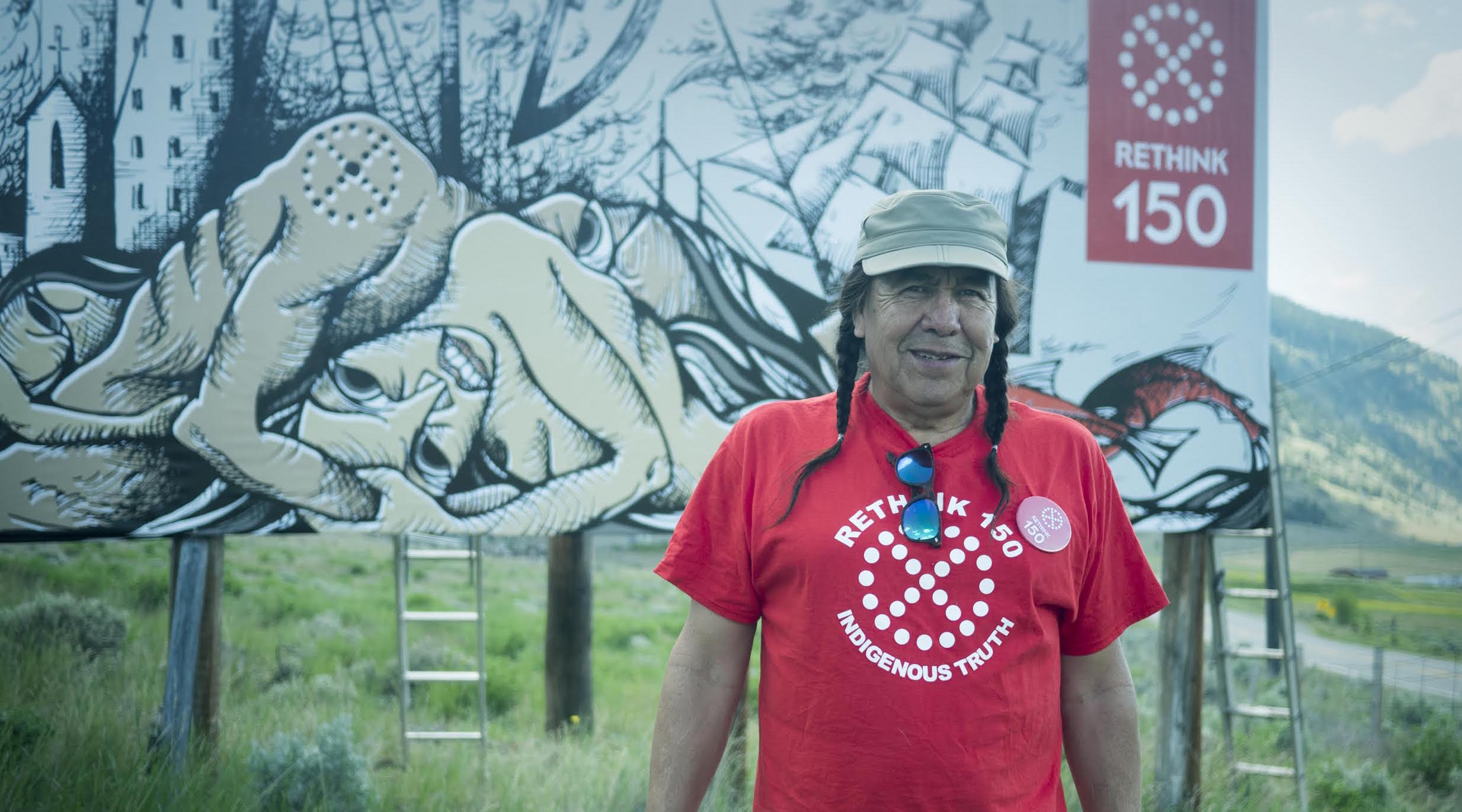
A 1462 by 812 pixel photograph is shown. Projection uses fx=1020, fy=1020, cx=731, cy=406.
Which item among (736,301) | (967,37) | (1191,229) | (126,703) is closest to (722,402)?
(736,301)

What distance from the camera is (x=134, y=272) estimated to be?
3881mm

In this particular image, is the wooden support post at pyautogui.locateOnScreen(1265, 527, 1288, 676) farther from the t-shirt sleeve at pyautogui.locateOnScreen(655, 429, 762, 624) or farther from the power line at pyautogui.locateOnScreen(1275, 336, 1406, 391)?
the t-shirt sleeve at pyautogui.locateOnScreen(655, 429, 762, 624)

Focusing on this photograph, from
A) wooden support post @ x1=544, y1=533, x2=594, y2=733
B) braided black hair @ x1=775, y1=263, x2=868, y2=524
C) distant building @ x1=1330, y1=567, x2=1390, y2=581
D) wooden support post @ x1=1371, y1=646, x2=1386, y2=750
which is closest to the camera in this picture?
braided black hair @ x1=775, y1=263, x2=868, y2=524

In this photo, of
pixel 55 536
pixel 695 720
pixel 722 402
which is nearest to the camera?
pixel 695 720

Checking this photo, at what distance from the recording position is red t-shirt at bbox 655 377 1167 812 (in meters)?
1.59

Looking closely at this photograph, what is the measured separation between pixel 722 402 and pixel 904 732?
2632mm

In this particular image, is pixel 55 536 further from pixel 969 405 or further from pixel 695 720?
pixel 969 405

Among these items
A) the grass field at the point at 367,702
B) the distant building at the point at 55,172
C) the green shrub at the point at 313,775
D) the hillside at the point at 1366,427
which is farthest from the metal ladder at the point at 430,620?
the hillside at the point at 1366,427

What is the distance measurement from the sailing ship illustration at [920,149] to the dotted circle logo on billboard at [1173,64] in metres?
0.42

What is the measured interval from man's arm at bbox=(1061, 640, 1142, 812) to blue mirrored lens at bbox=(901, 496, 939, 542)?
1.24 feet

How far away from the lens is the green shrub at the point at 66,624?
5051 mm

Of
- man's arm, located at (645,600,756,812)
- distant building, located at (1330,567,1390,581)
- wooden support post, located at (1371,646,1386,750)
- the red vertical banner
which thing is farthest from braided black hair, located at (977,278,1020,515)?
distant building, located at (1330,567,1390,581)

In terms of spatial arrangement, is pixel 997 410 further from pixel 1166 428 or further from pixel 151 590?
pixel 151 590

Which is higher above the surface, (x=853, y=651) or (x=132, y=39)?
(x=132, y=39)
